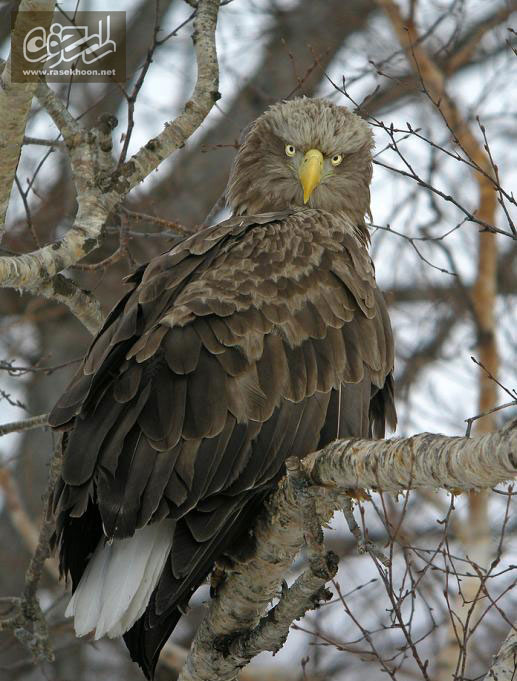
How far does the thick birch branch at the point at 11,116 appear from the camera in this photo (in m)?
3.74

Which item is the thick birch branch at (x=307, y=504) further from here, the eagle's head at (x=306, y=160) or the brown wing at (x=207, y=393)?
the eagle's head at (x=306, y=160)

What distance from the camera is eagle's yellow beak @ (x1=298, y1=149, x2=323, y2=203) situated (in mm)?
5176

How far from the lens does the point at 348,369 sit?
441cm

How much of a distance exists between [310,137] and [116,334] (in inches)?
70.2

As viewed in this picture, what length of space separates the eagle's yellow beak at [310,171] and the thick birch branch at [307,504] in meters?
1.76

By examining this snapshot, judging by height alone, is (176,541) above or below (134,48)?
below

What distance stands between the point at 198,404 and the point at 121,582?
0.70 meters

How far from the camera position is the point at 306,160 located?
17.5ft

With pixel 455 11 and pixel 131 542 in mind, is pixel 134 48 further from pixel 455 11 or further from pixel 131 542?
pixel 131 542

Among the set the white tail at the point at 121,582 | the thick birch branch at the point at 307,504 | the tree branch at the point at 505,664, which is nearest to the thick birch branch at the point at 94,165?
the white tail at the point at 121,582

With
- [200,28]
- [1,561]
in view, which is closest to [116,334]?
[200,28]

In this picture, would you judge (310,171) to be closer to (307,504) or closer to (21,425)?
(21,425)

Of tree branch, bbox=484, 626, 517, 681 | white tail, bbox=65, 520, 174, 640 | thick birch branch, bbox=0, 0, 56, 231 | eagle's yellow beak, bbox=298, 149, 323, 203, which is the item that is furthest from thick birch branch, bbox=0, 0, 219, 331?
tree branch, bbox=484, 626, 517, 681

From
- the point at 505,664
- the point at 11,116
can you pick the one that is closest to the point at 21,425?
the point at 11,116
